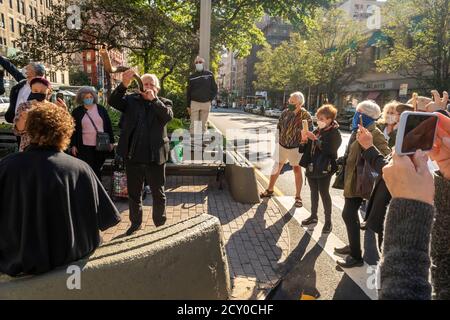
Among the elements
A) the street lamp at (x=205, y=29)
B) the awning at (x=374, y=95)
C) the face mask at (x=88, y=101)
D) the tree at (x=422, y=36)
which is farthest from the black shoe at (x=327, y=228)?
the awning at (x=374, y=95)

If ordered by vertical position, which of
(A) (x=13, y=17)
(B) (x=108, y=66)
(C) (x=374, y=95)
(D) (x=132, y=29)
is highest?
(A) (x=13, y=17)

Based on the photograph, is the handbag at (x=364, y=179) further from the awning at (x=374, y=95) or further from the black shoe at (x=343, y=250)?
the awning at (x=374, y=95)

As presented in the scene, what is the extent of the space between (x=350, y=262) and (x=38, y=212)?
134 inches

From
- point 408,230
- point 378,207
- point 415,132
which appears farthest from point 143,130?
point 408,230

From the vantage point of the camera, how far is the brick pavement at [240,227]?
3893 millimetres

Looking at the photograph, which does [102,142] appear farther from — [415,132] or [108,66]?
[415,132]

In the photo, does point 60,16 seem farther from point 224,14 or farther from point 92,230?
point 92,230

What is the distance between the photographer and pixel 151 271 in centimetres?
240

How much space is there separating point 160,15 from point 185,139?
7.10 m

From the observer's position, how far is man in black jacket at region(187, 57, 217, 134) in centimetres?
809

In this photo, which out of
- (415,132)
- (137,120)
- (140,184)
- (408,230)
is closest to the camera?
(408,230)

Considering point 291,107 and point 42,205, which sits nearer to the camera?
point 42,205

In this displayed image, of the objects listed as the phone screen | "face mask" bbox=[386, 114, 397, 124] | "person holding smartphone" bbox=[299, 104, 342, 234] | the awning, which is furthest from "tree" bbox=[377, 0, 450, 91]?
the phone screen
